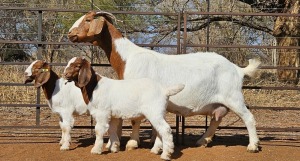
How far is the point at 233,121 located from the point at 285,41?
13.4 feet

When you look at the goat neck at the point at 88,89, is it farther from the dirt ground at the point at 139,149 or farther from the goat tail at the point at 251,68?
the goat tail at the point at 251,68

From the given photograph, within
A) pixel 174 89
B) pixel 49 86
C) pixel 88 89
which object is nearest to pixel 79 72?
pixel 88 89

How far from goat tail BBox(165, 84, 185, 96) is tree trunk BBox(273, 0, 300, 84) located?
7608 mm

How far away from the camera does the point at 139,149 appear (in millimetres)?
7605

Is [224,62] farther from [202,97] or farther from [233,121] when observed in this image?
[233,121]

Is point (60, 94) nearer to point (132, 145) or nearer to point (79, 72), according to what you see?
point (79, 72)

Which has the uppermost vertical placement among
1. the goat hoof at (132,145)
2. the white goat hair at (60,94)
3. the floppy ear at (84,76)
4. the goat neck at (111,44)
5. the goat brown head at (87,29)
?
the goat brown head at (87,29)

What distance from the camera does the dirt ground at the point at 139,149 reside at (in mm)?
7238

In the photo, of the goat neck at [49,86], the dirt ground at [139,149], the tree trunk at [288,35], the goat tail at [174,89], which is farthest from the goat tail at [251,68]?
the tree trunk at [288,35]

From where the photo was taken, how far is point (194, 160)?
717cm

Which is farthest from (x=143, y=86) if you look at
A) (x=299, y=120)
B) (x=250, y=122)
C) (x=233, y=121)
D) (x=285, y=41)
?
(x=285, y=41)

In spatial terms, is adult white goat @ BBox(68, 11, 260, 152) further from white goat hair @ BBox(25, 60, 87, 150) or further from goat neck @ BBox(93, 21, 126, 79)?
white goat hair @ BBox(25, 60, 87, 150)

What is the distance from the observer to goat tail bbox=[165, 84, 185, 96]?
6.97 meters

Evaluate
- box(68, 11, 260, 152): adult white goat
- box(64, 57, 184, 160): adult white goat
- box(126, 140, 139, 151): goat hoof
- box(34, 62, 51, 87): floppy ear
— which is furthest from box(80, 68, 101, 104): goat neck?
box(126, 140, 139, 151): goat hoof
